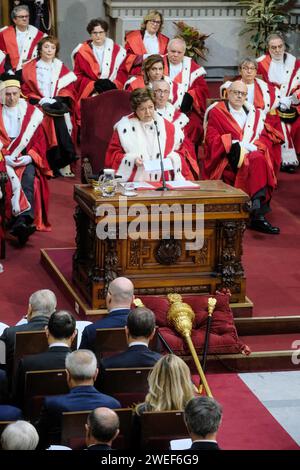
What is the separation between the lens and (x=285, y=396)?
26.9ft

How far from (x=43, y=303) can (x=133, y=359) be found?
75 centimetres

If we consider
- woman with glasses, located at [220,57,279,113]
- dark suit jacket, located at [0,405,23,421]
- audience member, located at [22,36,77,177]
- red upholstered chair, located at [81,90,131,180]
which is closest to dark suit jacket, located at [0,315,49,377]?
dark suit jacket, located at [0,405,23,421]

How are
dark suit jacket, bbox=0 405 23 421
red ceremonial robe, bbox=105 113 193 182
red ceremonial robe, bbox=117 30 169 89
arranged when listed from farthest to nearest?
red ceremonial robe, bbox=117 30 169 89 → red ceremonial robe, bbox=105 113 193 182 → dark suit jacket, bbox=0 405 23 421

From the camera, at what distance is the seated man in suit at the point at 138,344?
6.97 m

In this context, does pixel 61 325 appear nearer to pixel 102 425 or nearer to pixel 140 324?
pixel 140 324

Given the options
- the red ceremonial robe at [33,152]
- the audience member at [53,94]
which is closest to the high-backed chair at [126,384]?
the red ceremonial robe at [33,152]

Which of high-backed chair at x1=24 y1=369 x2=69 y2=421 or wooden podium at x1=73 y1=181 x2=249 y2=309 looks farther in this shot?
wooden podium at x1=73 y1=181 x2=249 y2=309

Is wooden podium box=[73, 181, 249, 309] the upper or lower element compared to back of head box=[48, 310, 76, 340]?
lower

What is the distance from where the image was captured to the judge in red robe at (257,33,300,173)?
46.2 ft

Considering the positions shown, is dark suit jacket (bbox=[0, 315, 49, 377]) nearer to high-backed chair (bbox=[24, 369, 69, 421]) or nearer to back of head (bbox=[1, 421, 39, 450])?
high-backed chair (bbox=[24, 369, 69, 421])

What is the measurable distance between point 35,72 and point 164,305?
17.6 feet

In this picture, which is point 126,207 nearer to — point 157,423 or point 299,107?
point 157,423

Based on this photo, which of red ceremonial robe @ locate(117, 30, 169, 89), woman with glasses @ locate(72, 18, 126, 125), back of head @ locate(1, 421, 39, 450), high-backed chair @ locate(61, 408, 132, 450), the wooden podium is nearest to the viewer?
back of head @ locate(1, 421, 39, 450)

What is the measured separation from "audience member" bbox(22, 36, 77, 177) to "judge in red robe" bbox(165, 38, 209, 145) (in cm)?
116
